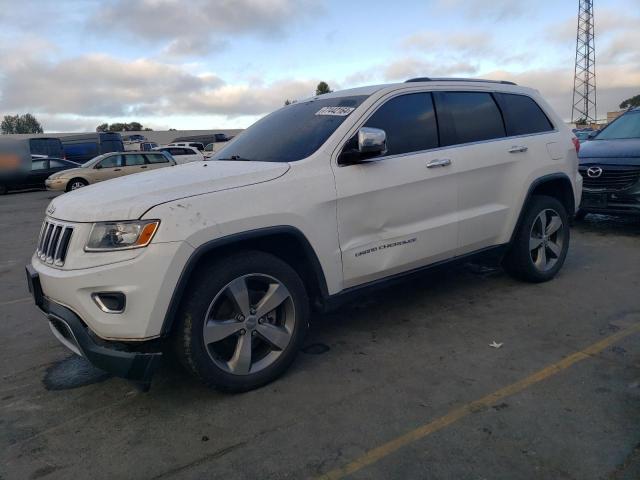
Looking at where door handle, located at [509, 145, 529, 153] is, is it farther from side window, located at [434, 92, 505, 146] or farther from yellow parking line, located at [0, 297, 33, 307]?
yellow parking line, located at [0, 297, 33, 307]

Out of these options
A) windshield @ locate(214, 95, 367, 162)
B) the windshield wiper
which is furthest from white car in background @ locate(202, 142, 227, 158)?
the windshield wiper

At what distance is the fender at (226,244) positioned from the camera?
2914 mm

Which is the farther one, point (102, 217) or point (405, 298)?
point (405, 298)

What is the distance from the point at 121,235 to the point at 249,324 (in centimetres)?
93

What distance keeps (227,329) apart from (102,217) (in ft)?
3.13

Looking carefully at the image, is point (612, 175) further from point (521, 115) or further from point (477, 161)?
point (477, 161)

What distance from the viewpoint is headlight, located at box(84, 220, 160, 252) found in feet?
9.32

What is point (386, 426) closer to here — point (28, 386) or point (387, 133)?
point (387, 133)

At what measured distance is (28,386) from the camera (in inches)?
141

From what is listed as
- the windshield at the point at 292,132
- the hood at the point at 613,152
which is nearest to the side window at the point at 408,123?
the windshield at the point at 292,132

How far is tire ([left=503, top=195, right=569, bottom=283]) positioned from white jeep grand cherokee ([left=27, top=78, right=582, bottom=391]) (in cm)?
3

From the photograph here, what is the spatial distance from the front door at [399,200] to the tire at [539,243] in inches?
40.6

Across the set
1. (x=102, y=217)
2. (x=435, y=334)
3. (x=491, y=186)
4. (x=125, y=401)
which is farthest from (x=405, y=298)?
(x=102, y=217)

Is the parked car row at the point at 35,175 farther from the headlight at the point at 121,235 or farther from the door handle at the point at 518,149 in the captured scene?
the headlight at the point at 121,235
